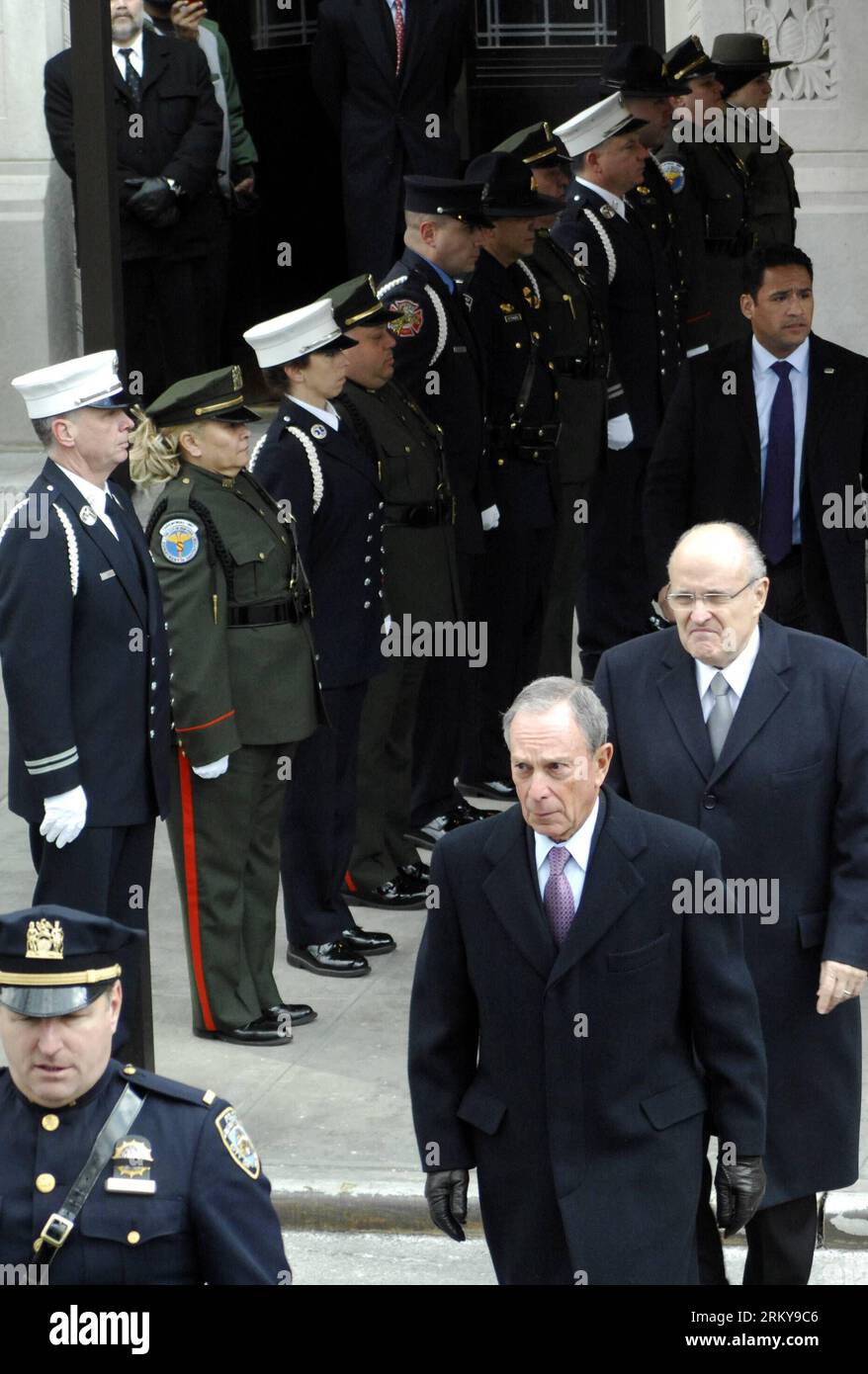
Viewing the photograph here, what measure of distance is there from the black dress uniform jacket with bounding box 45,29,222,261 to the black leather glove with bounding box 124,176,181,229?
1.5 inches

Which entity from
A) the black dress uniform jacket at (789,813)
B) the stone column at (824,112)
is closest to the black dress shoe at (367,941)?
the black dress uniform jacket at (789,813)

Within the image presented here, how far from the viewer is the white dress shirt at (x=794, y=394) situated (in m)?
7.60

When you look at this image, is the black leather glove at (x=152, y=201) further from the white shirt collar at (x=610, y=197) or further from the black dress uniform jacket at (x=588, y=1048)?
the black dress uniform jacket at (x=588, y=1048)

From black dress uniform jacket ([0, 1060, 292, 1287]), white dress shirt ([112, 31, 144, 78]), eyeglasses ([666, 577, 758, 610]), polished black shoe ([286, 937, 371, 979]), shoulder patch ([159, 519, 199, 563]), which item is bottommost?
polished black shoe ([286, 937, 371, 979])

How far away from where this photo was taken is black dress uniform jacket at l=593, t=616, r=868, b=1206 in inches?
208

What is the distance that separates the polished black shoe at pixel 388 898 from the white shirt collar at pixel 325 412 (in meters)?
1.62

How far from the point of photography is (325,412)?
7613 millimetres

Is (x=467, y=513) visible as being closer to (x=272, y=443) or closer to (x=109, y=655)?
(x=272, y=443)

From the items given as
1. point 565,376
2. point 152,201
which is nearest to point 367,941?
point 565,376

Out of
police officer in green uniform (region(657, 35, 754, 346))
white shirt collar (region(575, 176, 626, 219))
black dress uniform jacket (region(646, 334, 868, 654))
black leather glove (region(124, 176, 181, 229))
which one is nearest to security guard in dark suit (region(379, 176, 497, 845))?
black dress uniform jacket (region(646, 334, 868, 654))

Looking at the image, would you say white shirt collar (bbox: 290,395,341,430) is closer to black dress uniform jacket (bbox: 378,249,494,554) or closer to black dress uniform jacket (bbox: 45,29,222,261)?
black dress uniform jacket (bbox: 378,249,494,554)

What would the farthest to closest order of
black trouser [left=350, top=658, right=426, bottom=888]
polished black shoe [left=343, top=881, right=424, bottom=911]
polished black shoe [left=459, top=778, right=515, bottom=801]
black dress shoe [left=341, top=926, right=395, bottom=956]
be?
polished black shoe [left=459, top=778, right=515, bottom=801] < polished black shoe [left=343, top=881, right=424, bottom=911] < black trouser [left=350, top=658, right=426, bottom=888] < black dress shoe [left=341, top=926, right=395, bottom=956]

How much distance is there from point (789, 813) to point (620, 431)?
4.77 m

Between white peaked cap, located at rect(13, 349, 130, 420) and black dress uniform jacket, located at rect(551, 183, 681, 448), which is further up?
black dress uniform jacket, located at rect(551, 183, 681, 448)
